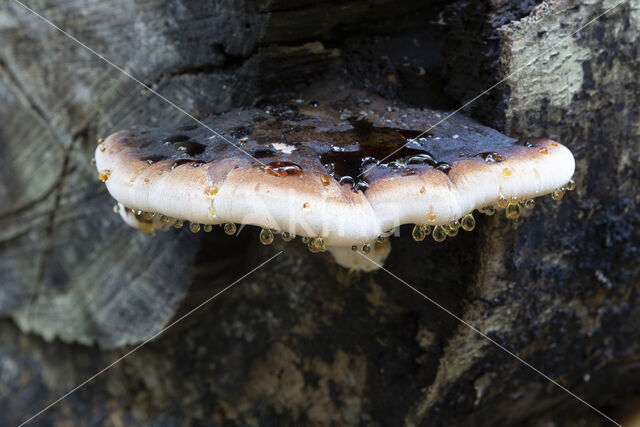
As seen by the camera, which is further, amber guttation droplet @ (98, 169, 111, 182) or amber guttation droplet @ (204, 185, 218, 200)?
amber guttation droplet @ (98, 169, 111, 182)

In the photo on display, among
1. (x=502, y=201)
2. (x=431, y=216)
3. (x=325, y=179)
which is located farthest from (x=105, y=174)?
(x=502, y=201)

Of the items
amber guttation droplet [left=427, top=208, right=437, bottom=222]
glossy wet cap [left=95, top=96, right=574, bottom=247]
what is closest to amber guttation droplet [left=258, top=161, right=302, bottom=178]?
glossy wet cap [left=95, top=96, right=574, bottom=247]

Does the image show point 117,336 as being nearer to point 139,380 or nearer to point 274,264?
point 139,380

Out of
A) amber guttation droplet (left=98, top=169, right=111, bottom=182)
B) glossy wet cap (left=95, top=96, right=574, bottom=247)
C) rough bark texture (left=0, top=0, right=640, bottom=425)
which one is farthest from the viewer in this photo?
rough bark texture (left=0, top=0, right=640, bottom=425)

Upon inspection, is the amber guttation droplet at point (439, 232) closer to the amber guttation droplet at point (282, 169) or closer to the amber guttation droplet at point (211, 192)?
the amber guttation droplet at point (282, 169)

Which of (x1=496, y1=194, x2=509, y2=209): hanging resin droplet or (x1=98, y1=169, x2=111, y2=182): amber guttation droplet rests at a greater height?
(x1=98, y1=169, x2=111, y2=182): amber guttation droplet

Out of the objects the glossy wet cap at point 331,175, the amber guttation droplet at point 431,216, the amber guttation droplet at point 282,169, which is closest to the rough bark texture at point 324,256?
the glossy wet cap at point 331,175

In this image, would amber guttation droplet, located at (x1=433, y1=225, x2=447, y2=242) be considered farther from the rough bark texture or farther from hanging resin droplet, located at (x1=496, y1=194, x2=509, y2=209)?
the rough bark texture
